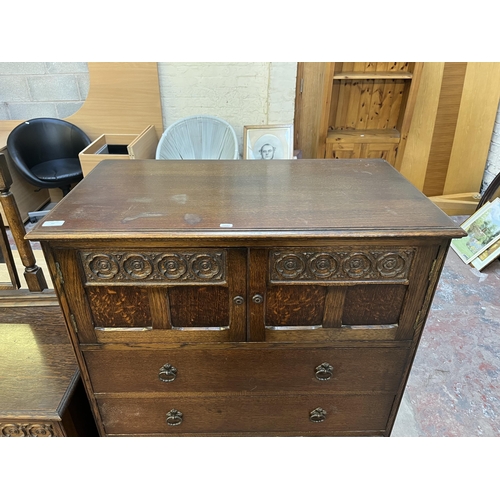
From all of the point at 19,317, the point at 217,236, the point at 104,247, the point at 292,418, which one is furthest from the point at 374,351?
the point at 19,317

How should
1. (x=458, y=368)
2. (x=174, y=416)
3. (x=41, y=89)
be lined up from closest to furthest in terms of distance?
(x=174, y=416)
(x=458, y=368)
(x=41, y=89)

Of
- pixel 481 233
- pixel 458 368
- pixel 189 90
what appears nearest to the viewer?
pixel 458 368

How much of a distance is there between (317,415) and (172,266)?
2.51 feet

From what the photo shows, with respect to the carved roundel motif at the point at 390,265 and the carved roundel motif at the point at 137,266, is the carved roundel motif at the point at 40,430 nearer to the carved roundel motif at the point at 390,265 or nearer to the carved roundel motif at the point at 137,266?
the carved roundel motif at the point at 137,266

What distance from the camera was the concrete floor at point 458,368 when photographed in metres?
1.61

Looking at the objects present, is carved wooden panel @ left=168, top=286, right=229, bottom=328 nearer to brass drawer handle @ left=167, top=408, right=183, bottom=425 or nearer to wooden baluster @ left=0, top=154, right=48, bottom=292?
brass drawer handle @ left=167, top=408, right=183, bottom=425

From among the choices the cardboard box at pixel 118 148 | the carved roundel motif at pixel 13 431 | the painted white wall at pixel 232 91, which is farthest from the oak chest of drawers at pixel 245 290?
the painted white wall at pixel 232 91

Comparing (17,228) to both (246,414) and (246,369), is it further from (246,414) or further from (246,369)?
(246,414)

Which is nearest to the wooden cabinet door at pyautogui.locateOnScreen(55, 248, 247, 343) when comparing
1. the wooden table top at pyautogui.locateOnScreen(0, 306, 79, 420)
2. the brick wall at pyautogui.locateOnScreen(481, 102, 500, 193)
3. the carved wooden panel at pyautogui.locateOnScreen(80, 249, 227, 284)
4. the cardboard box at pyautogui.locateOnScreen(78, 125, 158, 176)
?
the carved wooden panel at pyautogui.locateOnScreen(80, 249, 227, 284)

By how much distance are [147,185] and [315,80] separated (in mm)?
2165

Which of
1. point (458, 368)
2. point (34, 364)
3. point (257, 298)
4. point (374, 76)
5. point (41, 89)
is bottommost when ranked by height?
point (458, 368)

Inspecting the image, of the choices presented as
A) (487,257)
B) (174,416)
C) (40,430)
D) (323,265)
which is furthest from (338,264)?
(487,257)

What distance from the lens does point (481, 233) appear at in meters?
2.77

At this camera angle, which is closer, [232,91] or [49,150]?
[232,91]
